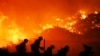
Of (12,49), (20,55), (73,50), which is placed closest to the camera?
(20,55)

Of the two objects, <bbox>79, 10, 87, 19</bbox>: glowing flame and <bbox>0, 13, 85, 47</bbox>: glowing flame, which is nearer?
<bbox>0, 13, 85, 47</bbox>: glowing flame

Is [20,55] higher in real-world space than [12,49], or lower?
lower

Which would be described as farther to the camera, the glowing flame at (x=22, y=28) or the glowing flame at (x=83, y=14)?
the glowing flame at (x=83, y=14)

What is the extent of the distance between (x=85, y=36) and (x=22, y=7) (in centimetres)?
722

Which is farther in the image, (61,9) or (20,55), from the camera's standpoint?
(61,9)

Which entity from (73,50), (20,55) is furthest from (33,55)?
(73,50)

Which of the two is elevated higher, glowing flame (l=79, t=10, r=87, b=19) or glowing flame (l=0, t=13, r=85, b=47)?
glowing flame (l=79, t=10, r=87, b=19)

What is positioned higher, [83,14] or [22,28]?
[83,14]

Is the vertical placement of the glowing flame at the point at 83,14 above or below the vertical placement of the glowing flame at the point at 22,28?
above

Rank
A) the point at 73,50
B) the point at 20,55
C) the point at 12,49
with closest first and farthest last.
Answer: the point at 20,55, the point at 12,49, the point at 73,50

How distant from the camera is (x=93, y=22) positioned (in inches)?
1992

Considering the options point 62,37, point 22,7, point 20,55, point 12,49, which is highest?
point 22,7

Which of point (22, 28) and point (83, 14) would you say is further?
point (22, 28)

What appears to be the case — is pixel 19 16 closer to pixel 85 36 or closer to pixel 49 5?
pixel 49 5
